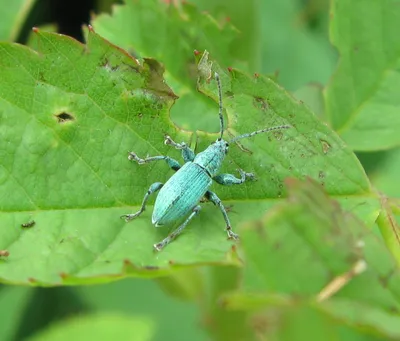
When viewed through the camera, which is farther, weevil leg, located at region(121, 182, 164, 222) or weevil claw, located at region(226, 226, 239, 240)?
weevil leg, located at region(121, 182, 164, 222)

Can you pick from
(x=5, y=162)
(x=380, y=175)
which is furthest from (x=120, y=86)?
(x=380, y=175)

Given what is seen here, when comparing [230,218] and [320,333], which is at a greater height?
[320,333]

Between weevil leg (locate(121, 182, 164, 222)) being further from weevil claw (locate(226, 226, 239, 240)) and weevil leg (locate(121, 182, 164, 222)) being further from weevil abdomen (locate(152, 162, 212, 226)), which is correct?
weevil claw (locate(226, 226, 239, 240))

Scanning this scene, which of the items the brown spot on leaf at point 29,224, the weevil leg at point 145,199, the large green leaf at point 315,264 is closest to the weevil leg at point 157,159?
the weevil leg at point 145,199

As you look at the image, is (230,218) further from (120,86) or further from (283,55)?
(283,55)

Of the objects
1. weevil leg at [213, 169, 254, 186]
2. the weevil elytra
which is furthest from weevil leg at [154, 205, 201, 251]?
weevil leg at [213, 169, 254, 186]

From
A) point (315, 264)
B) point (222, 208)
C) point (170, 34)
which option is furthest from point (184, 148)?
point (315, 264)
